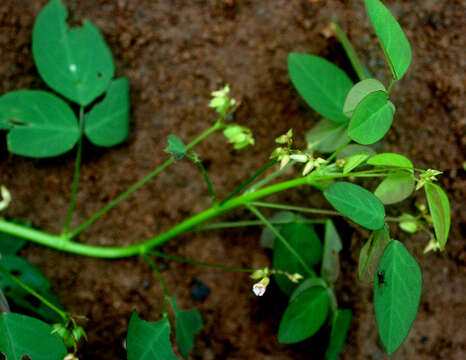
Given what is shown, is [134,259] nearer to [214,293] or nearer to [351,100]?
[214,293]

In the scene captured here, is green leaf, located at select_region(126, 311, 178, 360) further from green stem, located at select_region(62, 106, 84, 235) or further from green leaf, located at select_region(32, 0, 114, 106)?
green leaf, located at select_region(32, 0, 114, 106)

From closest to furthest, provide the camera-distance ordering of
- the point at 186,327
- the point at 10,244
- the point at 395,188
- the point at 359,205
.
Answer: the point at 359,205 < the point at 395,188 < the point at 186,327 < the point at 10,244

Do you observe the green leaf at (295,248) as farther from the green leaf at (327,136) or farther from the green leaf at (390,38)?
the green leaf at (390,38)

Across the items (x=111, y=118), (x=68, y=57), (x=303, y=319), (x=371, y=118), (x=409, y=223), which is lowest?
(x=303, y=319)

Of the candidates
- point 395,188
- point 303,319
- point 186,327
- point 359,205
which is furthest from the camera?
point 186,327

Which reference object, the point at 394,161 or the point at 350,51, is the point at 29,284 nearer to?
the point at 394,161

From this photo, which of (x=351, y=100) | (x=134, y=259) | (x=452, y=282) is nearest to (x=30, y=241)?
(x=134, y=259)

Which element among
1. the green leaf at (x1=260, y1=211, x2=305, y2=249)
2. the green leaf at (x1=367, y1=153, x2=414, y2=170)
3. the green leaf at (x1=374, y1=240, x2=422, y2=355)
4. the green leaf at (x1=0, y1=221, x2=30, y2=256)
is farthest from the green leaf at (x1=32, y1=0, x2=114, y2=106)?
the green leaf at (x1=374, y1=240, x2=422, y2=355)

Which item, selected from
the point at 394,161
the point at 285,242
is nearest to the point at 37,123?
the point at 285,242
